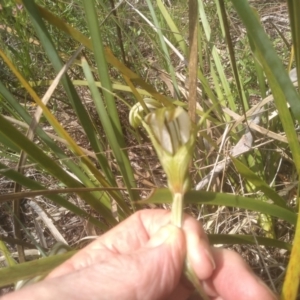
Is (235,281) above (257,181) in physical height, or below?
below

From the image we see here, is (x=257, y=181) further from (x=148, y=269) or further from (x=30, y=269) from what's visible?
(x=30, y=269)

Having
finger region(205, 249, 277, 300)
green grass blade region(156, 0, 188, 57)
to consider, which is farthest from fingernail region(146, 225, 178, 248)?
green grass blade region(156, 0, 188, 57)

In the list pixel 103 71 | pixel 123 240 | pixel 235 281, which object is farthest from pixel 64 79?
pixel 235 281

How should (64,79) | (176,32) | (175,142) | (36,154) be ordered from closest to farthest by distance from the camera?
(175,142), (36,154), (64,79), (176,32)

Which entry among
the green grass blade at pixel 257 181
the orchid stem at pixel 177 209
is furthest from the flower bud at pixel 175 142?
the green grass blade at pixel 257 181

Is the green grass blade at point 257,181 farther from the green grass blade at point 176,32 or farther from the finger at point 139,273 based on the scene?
the green grass blade at point 176,32

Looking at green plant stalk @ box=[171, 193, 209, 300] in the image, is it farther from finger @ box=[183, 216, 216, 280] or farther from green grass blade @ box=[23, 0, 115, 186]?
green grass blade @ box=[23, 0, 115, 186]

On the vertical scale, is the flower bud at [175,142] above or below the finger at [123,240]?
above
